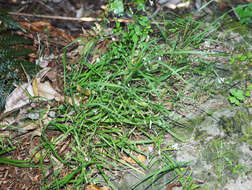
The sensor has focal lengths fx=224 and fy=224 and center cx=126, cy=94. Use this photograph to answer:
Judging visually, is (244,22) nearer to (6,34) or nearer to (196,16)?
(196,16)

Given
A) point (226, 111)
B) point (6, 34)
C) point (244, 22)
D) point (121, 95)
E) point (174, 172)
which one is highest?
point (6, 34)

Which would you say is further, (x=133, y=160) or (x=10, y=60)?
(x=10, y=60)

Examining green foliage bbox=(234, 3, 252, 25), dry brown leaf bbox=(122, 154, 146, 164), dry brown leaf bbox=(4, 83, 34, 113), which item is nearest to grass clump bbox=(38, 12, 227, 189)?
dry brown leaf bbox=(122, 154, 146, 164)

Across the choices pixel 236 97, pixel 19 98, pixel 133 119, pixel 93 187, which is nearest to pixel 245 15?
pixel 236 97

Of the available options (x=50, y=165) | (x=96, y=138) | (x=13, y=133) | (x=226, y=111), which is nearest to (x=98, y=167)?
(x=96, y=138)

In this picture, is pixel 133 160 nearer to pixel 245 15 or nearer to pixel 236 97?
pixel 236 97

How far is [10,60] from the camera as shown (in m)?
1.94

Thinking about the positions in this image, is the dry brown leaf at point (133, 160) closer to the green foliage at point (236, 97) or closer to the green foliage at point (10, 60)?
the green foliage at point (236, 97)

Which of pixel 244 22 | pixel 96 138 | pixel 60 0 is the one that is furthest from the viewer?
pixel 60 0

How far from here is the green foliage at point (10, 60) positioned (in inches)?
74.4

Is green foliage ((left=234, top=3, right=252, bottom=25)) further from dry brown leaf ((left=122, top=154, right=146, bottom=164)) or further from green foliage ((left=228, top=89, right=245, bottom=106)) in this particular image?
dry brown leaf ((left=122, top=154, right=146, bottom=164))

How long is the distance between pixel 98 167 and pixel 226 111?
3.75 ft

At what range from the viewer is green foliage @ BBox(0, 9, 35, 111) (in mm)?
1890

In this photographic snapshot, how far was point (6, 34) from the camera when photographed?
6.65ft
